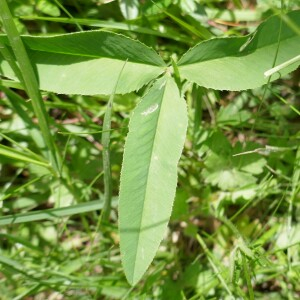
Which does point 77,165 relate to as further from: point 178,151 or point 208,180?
point 178,151

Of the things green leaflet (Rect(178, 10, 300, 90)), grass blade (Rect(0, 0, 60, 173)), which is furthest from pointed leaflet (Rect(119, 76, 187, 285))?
grass blade (Rect(0, 0, 60, 173))

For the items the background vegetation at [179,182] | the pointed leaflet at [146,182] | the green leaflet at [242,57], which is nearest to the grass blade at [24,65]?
the background vegetation at [179,182]

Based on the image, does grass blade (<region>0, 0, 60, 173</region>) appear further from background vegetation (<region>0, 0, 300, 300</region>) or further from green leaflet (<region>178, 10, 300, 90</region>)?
green leaflet (<region>178, 10, 300, 90</region>)

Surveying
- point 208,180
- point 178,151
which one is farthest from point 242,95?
point 178,151

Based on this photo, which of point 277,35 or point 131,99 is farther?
point 131,99

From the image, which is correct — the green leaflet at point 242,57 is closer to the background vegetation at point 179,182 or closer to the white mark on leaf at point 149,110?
the white mark on leaf at point 149,110

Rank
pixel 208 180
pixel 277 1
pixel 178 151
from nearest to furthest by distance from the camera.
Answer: pixel 178 151, pixel 277 1, pixel 208 180
